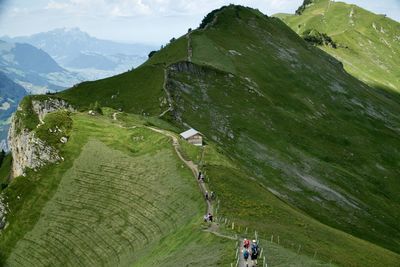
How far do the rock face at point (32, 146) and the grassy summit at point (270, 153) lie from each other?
3.97 metres

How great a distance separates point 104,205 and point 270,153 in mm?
64159

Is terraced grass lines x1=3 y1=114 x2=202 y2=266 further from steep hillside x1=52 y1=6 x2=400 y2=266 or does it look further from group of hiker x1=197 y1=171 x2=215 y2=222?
steep hillside x1=52 y1=6 x2=400 y2=266

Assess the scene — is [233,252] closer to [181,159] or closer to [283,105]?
[181,159]

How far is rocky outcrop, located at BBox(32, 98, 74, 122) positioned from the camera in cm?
15312

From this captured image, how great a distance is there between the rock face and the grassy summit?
397 centimetres

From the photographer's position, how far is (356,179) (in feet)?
465

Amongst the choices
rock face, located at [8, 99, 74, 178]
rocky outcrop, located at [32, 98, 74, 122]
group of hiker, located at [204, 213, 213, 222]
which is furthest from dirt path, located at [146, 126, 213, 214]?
rocky outcrop, located at [32, 98, 74, 122]

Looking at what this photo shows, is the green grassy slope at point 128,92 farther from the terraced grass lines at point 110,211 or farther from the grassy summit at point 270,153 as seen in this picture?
the terraced grass lines at point 110,211

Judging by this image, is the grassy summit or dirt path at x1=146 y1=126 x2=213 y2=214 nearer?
dirt path at x1=146 y1=126 x2=213 y2=214

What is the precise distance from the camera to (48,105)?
154 m

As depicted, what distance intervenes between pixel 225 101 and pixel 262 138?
833 inches

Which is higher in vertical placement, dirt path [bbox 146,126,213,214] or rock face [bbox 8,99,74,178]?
dirt path [bbox 146,126,213,214]

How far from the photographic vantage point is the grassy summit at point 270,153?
74.3 m

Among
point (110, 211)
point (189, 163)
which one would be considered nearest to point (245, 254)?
point (110, 211)
